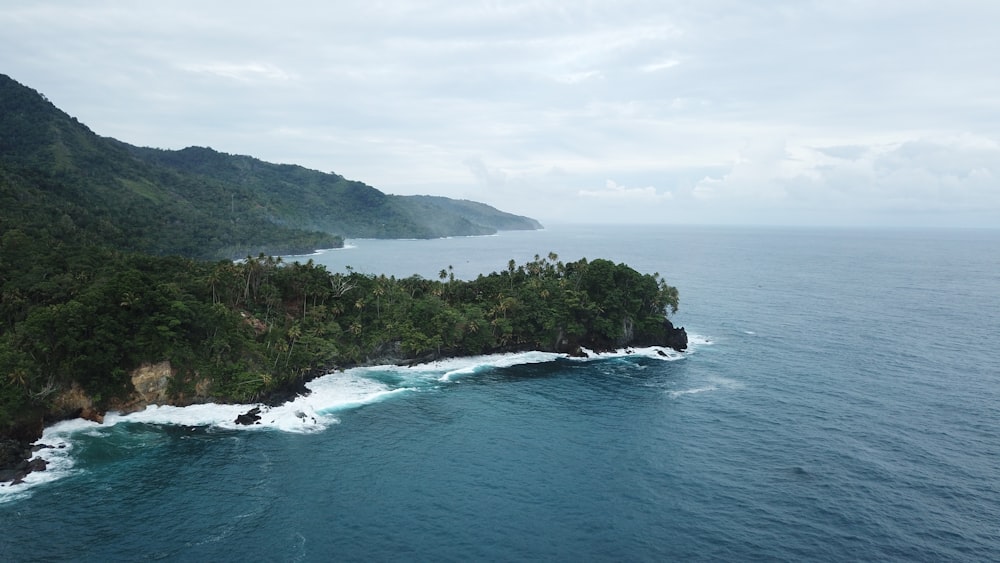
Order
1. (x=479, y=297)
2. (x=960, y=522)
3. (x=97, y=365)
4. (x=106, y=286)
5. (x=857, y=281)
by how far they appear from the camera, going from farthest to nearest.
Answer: (x=857, y=281) < (x=479, y=297) < (x=106, y=286) < (x=97, y=365) < (x=960, y=522)

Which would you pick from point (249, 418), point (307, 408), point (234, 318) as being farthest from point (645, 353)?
point (234, 318)

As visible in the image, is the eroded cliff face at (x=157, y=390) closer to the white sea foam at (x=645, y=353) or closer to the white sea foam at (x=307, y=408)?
the white sea foam at (x=307, y=408)

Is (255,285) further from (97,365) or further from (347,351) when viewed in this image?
(97,365)

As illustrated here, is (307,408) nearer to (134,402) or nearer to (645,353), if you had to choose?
(134,402)

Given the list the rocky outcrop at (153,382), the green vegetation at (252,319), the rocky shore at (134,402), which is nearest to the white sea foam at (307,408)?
the rocky shore at (134,402)

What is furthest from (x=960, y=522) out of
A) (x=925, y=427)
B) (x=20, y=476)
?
(x=20, y=476)

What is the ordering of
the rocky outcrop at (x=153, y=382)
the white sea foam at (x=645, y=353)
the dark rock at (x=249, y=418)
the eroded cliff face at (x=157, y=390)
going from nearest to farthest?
the dark rock at (x=249, y=418) < the eroded cliff face at (x=157, y=390) < the rocky outcrop at (x=153, y=382) < the white sea foam at (x=645, y=353)

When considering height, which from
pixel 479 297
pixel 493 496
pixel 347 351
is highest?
pixel 479 297
